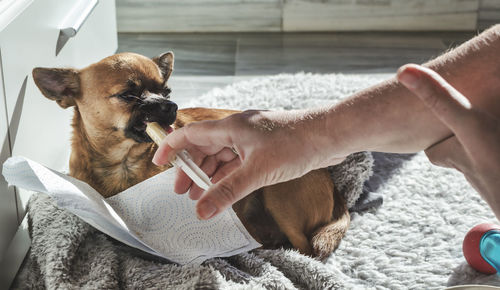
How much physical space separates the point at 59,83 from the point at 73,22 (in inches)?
12.5

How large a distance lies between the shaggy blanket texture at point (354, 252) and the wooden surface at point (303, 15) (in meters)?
1.43

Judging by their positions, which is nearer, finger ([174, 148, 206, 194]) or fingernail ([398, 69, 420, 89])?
fingernail ([398, 69, 420, 89])

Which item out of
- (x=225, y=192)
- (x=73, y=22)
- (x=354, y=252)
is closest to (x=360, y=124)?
(x=225, y=192)

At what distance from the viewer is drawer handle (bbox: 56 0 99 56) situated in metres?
1.83

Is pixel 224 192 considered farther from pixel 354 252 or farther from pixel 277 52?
pixel 277 52

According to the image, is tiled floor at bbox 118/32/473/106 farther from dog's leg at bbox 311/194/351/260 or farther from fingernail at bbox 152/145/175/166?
fingernail at bbox 152/145/175/166

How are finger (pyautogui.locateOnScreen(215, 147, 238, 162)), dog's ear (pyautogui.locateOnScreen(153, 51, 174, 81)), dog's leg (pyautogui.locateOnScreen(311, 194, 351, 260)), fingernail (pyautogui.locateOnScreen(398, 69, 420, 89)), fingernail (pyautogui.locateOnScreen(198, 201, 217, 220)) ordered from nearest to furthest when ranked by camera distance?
fingernail (pyautogui.locateOnScreen(398, 69, 420, 89)) < fingernail (pyautogui.locateOnScreen(198, 201, 217, 220)) < finger (pyautogui.locateOnScreen(215, 147, 238, 162)) < dog's leg (pyautogui.locateOnScreen(311, 194, 351, 260)) < dog's ear (pyautogui.locateOnScreen(153, 51, 174, 81))

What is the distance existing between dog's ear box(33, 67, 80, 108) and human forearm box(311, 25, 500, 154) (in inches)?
31.3

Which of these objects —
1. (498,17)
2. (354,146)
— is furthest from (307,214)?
(498,17)

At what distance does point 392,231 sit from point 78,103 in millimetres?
936

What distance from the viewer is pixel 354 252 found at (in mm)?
1730

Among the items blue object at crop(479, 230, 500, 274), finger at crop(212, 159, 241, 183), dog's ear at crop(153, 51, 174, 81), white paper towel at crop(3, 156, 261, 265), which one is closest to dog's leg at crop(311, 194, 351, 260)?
white paper towel at crop(3, 156, 261, 265)

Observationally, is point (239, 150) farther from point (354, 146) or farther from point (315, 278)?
point (315, 278)

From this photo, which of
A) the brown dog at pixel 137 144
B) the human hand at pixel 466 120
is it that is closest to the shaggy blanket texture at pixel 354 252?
the brown dog at pixel 137 144
